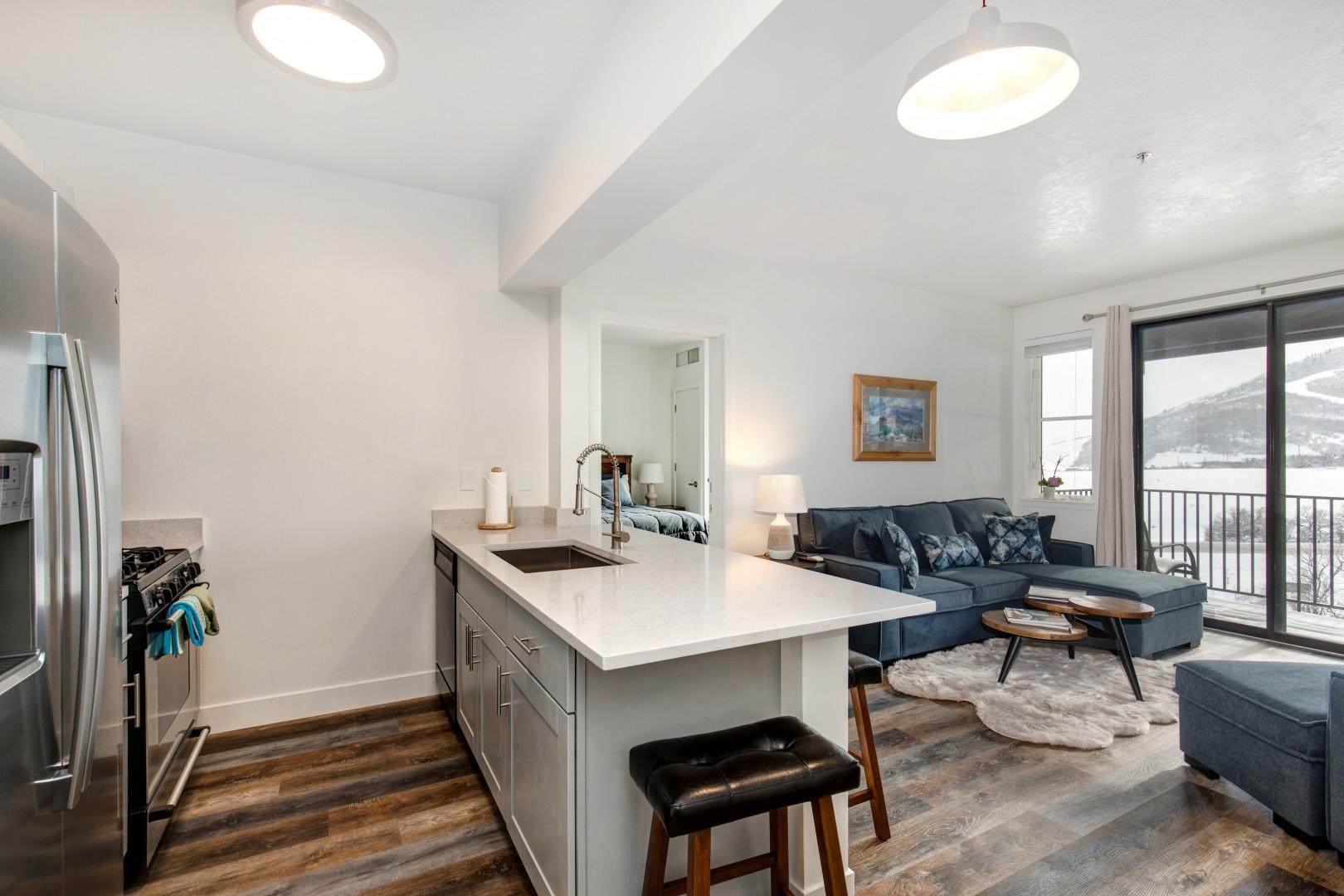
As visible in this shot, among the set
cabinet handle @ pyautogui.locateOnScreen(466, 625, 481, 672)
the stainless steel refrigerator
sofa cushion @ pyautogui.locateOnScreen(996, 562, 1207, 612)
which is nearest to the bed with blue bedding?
sofa cushion @ pyautogui.locateOnScreen(996, 562, 1207, 612)

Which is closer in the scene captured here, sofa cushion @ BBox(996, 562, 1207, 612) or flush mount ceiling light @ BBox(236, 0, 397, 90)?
flush mount ceiling light @ BBox(236, 0, 397, 90)

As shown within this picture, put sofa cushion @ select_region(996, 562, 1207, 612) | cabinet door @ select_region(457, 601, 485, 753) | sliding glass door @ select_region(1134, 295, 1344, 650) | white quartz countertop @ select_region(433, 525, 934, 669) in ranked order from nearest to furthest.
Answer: white quartz countertop @ select_region(433, 525, 934, 669), cabinet door @ select_region(457, 601, 485, 753), sofa cushion @ select_region(996, 562, 1207, 612), sliding glass door @ select_region(1134, 295, 1344, 650)

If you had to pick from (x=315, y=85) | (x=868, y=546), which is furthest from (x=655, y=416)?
(x=315, y=85)

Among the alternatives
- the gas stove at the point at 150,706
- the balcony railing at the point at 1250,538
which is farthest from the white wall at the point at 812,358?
the gas stove at the point at 150,706

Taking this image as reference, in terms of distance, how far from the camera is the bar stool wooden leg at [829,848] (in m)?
1.42

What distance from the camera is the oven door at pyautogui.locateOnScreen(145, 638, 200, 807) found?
189 centimetres

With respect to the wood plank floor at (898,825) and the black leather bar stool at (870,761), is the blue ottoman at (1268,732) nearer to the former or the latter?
the wood plank floor at (898,825)

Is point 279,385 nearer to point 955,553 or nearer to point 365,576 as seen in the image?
point 365,576

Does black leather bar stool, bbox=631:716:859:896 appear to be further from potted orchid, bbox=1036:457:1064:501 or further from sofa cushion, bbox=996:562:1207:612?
potted orchid, bbox=1036:457:1064:501

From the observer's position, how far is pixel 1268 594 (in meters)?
4.35

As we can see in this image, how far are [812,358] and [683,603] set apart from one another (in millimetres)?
3352

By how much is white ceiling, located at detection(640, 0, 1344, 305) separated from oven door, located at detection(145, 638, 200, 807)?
3.03 metres

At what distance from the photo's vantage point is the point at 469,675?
8.16 feet

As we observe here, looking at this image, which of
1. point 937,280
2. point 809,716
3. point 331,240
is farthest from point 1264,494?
point 331,240
